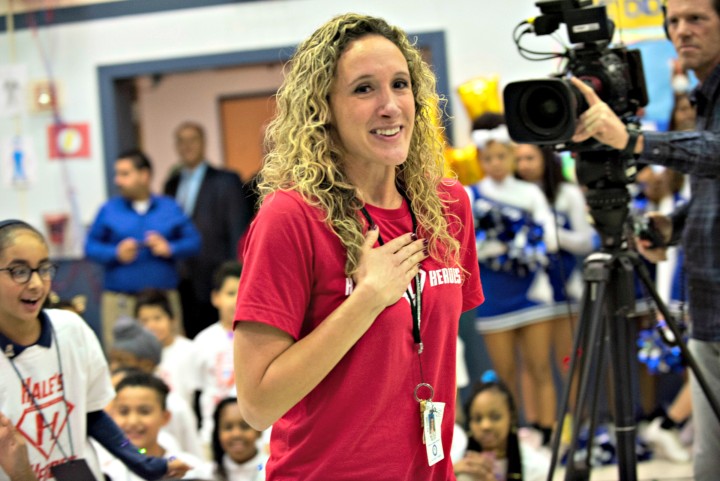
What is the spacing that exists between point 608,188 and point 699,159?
25 cm

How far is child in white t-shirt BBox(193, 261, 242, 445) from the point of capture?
4.56m

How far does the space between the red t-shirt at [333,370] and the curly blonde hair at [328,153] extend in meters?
0.04

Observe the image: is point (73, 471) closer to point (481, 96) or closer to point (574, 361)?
point (574, 361)

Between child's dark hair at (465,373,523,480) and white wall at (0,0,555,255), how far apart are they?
96.9 inches

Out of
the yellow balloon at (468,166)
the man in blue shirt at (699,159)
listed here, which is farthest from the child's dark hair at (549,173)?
the man in blue shirt at (699,159)

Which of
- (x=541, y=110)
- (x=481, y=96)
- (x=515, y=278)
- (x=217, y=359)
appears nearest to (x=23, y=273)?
(x=541, y=110)

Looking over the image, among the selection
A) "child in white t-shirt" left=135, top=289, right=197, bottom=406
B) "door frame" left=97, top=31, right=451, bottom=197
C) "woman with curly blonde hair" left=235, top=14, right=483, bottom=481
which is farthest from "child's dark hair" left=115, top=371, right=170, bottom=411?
"door frame" left=97, top=31, right=451, bottom=197

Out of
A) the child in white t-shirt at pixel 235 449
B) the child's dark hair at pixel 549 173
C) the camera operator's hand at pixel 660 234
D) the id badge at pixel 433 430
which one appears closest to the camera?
the id badge at pixel 433 430

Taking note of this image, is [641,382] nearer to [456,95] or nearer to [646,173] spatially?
[646,173]

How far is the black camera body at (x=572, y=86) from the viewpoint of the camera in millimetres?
2551

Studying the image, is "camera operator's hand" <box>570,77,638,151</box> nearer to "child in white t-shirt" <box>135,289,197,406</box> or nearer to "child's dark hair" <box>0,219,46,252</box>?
"child's dark hair" <box>0,219,46,252</box>

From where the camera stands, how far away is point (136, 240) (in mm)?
5609

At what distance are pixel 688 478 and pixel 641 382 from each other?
1003 mm

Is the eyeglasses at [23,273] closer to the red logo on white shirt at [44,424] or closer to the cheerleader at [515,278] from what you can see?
the red logo on white shirt at [44,424]
